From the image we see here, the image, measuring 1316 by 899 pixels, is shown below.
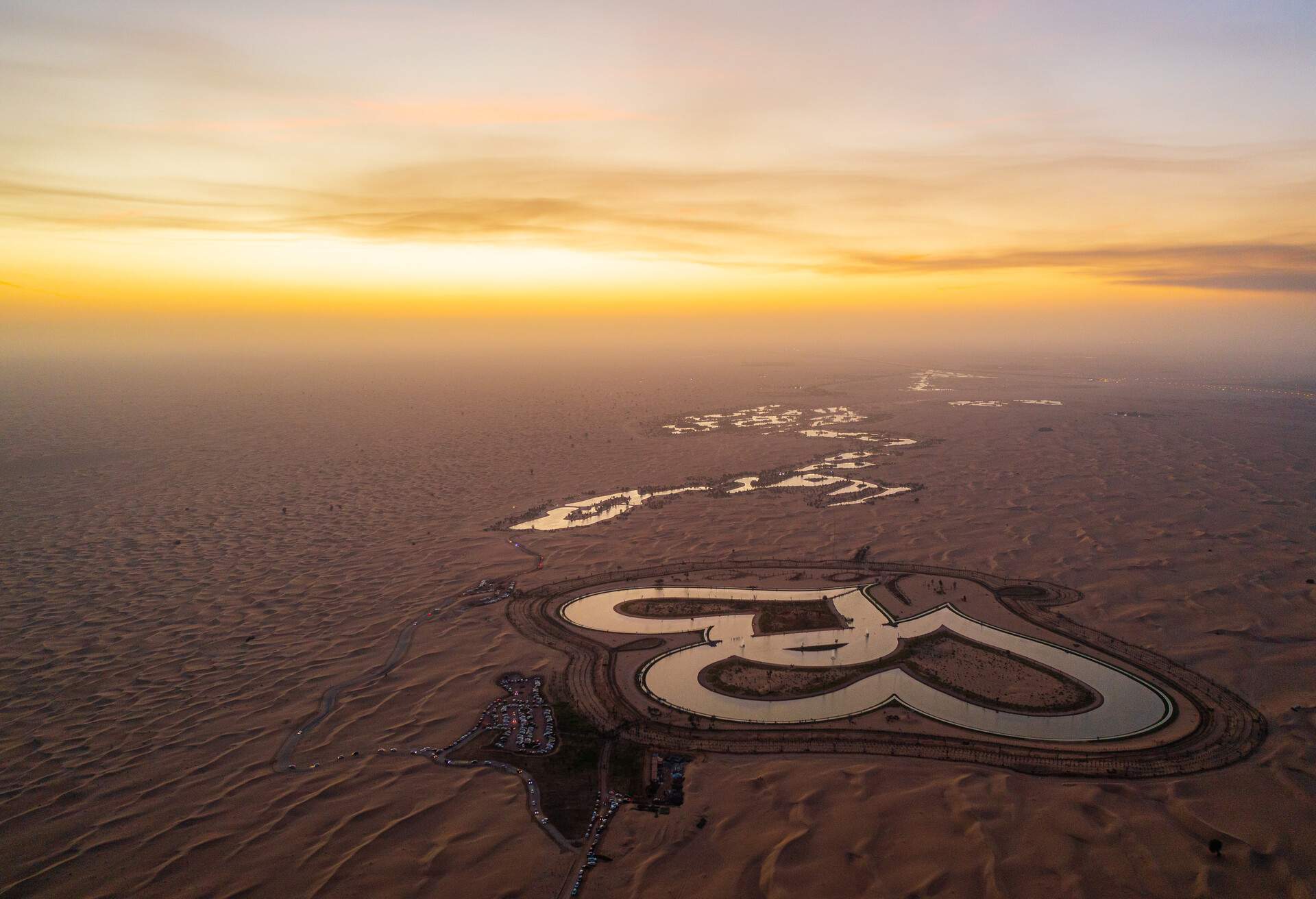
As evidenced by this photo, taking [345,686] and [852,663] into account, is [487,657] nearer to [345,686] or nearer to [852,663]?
[345,686]

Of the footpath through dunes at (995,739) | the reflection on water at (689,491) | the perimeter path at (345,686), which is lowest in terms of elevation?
the footpath through dunes at (995,739)

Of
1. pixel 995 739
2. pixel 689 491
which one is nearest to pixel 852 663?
pixel 995 739

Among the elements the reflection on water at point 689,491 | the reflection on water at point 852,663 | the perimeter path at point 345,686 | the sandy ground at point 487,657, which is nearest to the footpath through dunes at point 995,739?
the sandy ground at point 487,657

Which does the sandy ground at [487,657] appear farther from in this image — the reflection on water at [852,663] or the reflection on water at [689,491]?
the reflection on water at [852,663]

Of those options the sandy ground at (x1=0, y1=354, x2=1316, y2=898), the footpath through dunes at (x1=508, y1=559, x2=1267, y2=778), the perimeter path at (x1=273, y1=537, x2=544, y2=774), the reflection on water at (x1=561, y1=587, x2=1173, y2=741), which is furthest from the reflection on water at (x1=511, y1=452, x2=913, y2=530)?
the footpath through dunes at (x1=508, y1=559, x2=1267, y2=778)

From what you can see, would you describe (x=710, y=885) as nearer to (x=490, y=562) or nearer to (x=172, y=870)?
A: (x=172, y=870)

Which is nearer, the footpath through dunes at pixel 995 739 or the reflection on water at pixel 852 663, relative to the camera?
the footpath through dunes at pixel 995 739

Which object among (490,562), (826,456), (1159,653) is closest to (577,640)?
(490,562)
